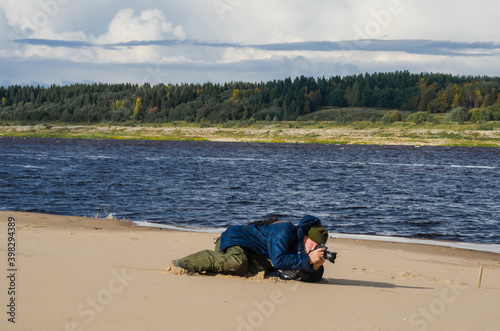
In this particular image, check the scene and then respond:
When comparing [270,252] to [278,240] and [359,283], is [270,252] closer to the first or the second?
[278,240]

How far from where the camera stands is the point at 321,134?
115 metres

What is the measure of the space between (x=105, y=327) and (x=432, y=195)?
28.5m

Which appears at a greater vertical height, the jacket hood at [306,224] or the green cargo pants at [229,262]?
the jacket hood at [306,224]

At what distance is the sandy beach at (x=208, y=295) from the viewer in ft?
21.1

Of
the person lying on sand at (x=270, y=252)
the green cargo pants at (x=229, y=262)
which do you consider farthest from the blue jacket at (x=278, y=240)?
the green cargo pants at (x=229, y=262)

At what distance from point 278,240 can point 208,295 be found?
1.43 meters

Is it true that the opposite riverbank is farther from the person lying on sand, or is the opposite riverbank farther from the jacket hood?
the jacket hood

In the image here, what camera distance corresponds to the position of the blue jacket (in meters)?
8.29

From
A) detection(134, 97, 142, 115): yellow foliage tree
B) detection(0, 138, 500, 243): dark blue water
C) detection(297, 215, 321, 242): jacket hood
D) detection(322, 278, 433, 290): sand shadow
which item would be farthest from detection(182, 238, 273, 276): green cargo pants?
detection(134, 97, 142, 115): yellow foliage tree

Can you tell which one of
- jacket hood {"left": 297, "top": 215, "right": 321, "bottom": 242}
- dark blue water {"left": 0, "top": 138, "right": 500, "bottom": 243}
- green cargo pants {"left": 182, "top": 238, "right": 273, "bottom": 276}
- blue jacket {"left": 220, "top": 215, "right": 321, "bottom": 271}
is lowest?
dark blue water {"left": 0, "top": 138, "right": 500, "bottom": 243}

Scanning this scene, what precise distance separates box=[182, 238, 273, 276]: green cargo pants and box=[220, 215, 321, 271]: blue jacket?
0.11 m

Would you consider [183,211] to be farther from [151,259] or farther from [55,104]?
[55,104]

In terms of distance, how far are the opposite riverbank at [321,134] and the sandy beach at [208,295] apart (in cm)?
9438

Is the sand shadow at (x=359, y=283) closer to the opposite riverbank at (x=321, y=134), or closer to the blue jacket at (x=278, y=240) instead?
the blue jacket at (x=278, y=240)
